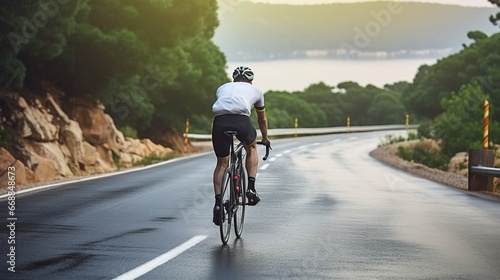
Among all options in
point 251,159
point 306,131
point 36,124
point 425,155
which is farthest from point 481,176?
point 306,131

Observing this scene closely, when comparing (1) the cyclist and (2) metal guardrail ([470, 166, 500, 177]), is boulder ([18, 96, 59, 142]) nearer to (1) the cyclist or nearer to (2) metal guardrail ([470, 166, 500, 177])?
(2) metal guardrail ([470, 166, 500, 177])

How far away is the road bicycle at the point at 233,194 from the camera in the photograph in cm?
989

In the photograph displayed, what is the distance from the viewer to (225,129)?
9969mm

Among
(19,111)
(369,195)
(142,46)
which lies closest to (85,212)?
(369,195)

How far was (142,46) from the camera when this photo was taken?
98.4 ft

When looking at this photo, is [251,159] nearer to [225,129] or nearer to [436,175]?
[225,129]

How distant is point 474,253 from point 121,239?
3803 millimetres

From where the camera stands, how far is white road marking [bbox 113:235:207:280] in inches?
299

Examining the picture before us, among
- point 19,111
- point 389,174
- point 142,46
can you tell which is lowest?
point 389,174

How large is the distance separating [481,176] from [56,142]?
12.5m

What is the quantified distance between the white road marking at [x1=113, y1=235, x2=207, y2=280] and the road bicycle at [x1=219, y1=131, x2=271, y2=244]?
1.23 ft

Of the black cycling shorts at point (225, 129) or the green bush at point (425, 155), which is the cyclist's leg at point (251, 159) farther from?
the green bush at point (425, 155)

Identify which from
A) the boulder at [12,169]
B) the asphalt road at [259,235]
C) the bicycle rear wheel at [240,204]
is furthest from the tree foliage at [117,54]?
the bicycle rear wheel at [240,204]

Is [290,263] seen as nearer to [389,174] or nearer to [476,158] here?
[476,158]
